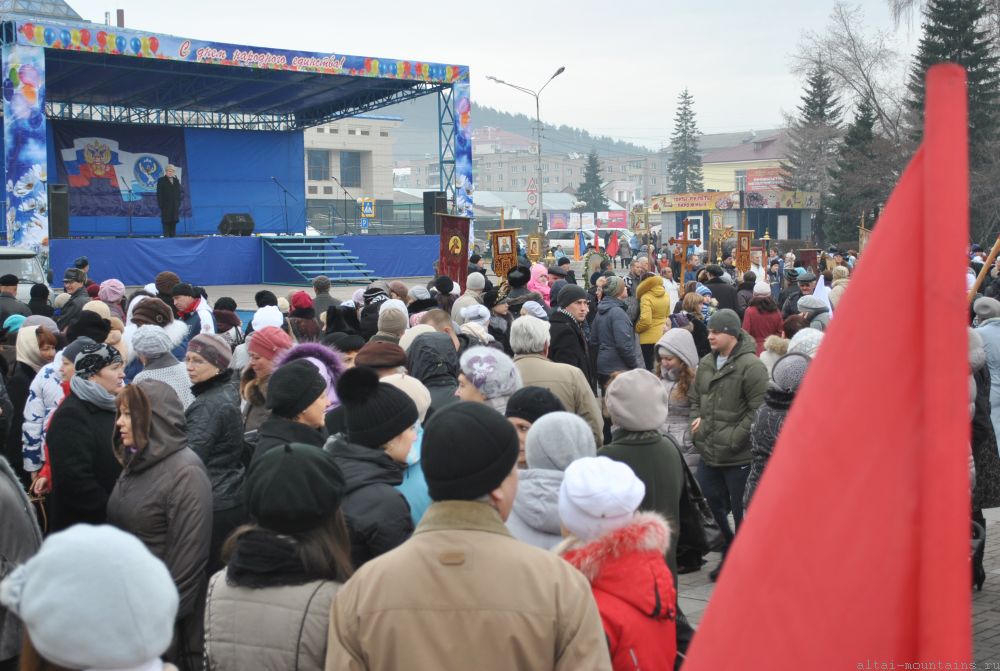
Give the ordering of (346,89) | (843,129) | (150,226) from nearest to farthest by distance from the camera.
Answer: (346,89), (150,226), (843,129)

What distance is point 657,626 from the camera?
294cm

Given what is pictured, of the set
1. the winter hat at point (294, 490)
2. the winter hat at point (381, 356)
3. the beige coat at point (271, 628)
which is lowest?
the beige coat at point (271, 628)

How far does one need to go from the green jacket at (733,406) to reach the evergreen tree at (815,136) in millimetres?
64196

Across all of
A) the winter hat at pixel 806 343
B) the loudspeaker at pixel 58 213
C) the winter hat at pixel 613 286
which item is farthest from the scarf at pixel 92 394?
the loudspeaker at pixel 58 213

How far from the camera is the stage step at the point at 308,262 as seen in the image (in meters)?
29.8

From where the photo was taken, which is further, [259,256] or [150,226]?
[150,226]

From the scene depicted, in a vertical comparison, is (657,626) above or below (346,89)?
below

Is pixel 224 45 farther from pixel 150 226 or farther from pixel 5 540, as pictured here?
pixel 5 540

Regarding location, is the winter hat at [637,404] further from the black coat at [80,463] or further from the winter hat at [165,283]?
the winter hat at [165,283]

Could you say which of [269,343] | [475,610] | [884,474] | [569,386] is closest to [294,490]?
[475,610]

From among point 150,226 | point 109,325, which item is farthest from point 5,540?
point 150,226

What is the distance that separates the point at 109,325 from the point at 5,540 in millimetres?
3289

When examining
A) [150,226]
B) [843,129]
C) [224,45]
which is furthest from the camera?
[843,129]

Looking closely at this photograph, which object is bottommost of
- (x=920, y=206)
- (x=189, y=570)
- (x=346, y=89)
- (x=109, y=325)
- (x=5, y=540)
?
(x=189, y=570)
